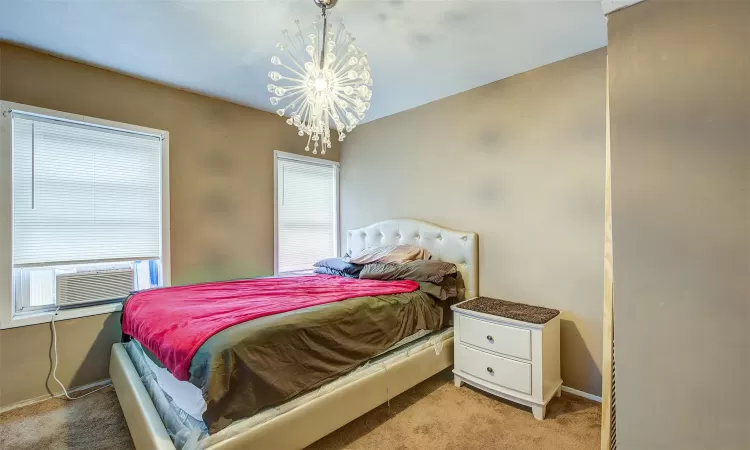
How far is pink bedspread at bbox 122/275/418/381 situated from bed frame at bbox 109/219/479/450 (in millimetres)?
253

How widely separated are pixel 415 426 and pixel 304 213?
264 centimetres

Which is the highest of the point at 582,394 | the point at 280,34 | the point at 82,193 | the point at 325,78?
the point at 280,34

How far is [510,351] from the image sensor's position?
2.14 meters

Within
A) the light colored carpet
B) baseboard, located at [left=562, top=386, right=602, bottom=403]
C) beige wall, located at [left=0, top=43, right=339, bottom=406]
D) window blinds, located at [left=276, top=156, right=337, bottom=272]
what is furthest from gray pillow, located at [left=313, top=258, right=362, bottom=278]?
baseboard, located at [left=562, top=386, right=602, bottom=403]

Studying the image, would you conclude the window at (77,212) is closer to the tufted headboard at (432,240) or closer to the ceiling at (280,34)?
the ceiling at (280,34)

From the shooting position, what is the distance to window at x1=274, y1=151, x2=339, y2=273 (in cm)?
368

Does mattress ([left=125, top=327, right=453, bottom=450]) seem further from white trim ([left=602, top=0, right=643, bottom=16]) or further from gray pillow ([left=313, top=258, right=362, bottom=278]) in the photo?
white trim ([left=602, top=0, right=643, bottom=16])

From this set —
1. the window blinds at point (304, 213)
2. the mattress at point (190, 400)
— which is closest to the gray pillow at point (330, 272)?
the window blinds at point (304, 213)

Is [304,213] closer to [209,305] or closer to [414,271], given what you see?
[414,271]

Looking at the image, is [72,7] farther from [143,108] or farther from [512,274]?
[512,274]

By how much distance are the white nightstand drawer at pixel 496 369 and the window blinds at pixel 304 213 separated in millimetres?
2197

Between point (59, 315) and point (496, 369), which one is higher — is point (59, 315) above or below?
above

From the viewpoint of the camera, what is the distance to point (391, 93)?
3037 mm

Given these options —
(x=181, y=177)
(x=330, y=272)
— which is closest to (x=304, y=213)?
(x=330, y=272)
